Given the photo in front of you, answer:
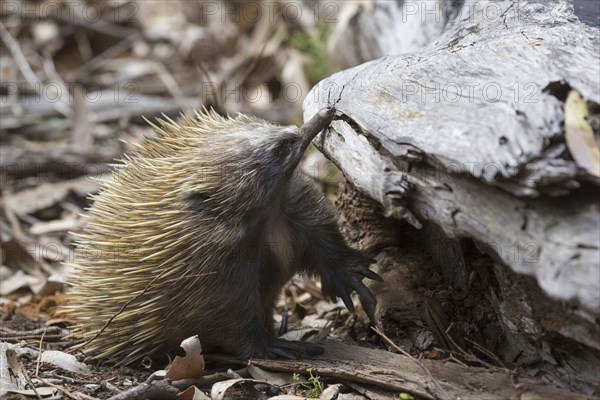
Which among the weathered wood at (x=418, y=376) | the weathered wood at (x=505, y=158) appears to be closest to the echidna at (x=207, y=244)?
the weathered wood at (x=418, y=376)

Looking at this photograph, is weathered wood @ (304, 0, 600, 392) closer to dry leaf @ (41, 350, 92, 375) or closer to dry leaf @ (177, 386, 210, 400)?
dry leaf @ (177, 386, 210, 400)

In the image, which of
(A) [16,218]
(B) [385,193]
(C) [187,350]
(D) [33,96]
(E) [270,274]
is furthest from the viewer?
(D) [33,96]

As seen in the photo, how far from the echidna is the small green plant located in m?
0.29

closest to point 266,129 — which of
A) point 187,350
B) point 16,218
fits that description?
point 187,350

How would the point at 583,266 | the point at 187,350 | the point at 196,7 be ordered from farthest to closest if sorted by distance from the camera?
the point at 196,7, the point at 187,350, the point at 583,266

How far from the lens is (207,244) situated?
326cm

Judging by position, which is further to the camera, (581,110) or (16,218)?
(16,218)

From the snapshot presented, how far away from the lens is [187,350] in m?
3.08

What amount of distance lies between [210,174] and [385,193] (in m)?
0.87

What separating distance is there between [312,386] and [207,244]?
76 centimetres

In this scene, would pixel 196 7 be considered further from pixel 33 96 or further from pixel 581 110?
pixel 581 110

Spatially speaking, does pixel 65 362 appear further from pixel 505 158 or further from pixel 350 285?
pixel 505 158

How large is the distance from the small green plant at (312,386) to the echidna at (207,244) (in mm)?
292

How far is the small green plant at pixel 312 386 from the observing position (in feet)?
9.95
